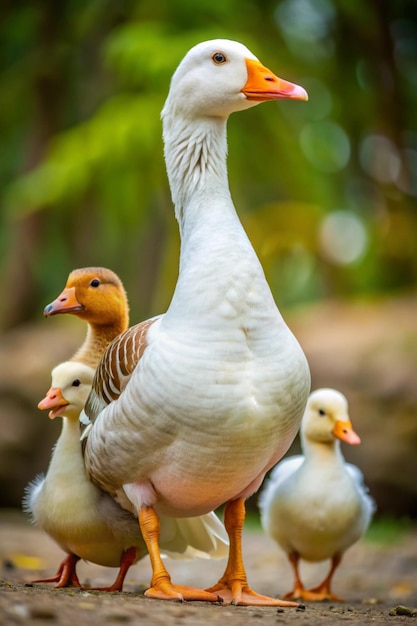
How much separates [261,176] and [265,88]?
33.9ft

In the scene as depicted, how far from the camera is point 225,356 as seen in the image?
13.4ft

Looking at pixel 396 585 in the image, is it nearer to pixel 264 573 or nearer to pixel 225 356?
pixel 264 573

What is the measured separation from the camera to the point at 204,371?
4035mm

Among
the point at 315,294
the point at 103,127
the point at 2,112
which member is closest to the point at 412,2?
the point at 103,127

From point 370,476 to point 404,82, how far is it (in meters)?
7.26

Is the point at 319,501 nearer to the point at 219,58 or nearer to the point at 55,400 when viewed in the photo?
the point at 55,400

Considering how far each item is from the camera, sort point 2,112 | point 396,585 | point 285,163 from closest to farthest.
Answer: point 396,585, point 285,163, point 2,112

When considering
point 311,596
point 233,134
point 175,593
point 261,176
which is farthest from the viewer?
point 261,176

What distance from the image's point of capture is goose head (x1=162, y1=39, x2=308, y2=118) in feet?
15.0

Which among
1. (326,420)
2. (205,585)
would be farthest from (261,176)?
(326,420)

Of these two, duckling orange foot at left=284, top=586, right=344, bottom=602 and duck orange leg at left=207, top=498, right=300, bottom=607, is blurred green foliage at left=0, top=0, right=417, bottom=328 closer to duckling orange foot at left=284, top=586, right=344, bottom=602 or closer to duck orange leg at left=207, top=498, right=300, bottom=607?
duckling orange foot at left=284, top=586, right=344, bottom=602

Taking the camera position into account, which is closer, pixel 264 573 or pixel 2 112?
pixel 264 573

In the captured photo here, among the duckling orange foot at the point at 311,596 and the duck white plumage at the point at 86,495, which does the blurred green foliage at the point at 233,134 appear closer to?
the duck white plumage at the point at 86,495

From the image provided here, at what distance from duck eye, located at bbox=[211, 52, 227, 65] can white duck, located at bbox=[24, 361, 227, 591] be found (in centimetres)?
192
